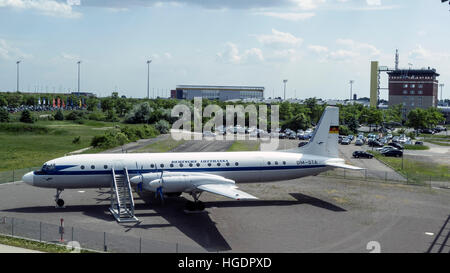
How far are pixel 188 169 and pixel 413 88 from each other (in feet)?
520

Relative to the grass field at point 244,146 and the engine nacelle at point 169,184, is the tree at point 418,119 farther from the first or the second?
the engine nacelle at point 169,184

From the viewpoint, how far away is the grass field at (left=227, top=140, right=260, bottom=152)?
70.9 metres

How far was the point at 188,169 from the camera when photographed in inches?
1320

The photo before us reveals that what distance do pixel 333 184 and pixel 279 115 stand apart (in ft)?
279

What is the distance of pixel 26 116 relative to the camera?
360 ft

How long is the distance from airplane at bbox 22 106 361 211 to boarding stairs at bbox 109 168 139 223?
1.57ft

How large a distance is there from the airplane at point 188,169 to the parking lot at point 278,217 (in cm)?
192

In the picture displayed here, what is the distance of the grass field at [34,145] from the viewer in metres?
57.8

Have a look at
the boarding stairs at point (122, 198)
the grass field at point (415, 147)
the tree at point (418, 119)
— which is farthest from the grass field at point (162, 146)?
the tree at point (418, 119)

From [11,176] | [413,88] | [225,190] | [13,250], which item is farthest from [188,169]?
[413,88]

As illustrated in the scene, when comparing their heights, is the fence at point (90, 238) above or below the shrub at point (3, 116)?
below

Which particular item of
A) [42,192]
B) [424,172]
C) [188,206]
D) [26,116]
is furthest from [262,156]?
[26,116]

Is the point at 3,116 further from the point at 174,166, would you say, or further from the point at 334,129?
the point at 334,129
